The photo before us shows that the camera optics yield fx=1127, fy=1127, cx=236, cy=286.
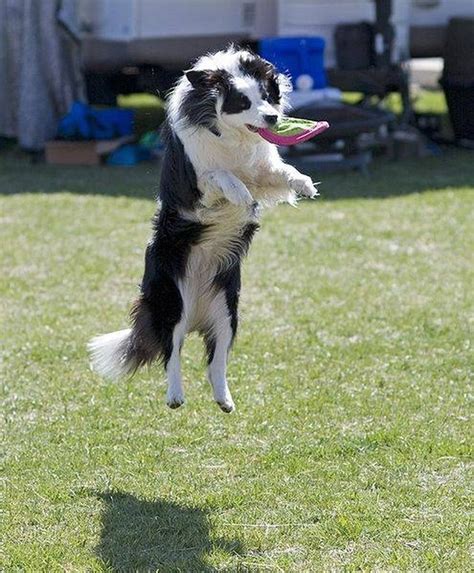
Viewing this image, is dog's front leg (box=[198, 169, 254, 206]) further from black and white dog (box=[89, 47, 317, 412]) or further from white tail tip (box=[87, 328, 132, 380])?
white tail tip (box=[87, 328, 132, 380])

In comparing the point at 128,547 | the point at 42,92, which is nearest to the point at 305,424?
the point at 128,547

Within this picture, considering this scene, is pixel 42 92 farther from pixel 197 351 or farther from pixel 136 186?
pixel 197 351

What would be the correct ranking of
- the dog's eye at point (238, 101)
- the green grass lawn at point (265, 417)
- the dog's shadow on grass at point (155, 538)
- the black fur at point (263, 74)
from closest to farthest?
the dog's shadow on grass at point (155, 538) < the green grass lawn at point (265, 417) < the dog's eye at point (238, 101) < the black fur at point (263, 74)

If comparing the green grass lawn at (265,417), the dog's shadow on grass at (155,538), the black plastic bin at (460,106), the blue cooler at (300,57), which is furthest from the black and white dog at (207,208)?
the black plastic bin at (460,106)

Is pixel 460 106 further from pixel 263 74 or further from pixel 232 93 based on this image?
pixel 232 93

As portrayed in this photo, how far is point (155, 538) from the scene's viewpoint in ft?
14.3

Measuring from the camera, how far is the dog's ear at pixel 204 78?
496cm

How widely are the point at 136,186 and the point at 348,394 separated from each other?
664cm

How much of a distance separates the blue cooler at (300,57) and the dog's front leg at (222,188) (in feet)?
26.3

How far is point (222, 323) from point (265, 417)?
65cm

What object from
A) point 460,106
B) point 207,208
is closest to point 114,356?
point 207,208

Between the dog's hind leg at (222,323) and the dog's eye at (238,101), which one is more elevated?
the dog's eye at (238,101)

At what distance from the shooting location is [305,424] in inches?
221

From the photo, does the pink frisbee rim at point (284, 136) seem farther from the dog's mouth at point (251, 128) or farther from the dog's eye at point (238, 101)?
the dog's eye at point (238, 101)
